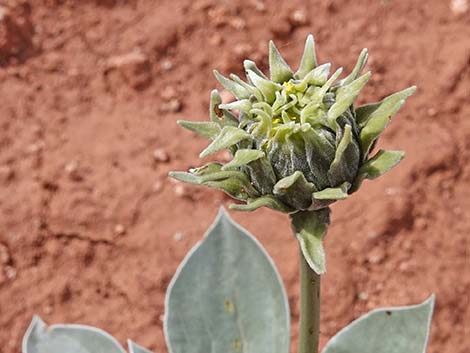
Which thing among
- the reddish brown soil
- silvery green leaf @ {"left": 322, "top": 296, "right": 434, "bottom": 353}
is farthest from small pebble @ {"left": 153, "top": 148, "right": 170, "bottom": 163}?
silvery green leaf @ {"left": 322, "top": 296, "right": 434, "bottom": 353}

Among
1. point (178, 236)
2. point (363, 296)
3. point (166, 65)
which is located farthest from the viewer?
point (166, 65)

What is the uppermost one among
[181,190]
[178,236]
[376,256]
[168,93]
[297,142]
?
[168,93]

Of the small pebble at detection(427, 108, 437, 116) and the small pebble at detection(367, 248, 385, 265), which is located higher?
the small pebble at detection(427, 108, 437, 116)

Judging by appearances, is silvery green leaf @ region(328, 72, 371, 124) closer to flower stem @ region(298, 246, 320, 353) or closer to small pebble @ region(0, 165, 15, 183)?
flower stem @ region(298, 246, 320, 353)

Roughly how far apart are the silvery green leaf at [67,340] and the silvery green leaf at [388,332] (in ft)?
1.56

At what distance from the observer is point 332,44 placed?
301 cm

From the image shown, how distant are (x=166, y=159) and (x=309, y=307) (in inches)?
52.0

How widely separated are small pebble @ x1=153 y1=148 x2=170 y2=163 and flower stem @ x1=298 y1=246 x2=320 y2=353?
4.12ft

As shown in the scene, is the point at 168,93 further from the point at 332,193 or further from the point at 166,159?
the point at 332,193

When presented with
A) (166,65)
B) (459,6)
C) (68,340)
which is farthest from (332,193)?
(459,6)

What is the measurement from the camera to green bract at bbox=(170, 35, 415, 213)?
1.26 meters

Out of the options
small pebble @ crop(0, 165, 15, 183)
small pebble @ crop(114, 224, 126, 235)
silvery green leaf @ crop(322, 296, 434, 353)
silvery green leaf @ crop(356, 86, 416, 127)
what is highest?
silvery green leaf @ crop(356, 86, 416, 127)

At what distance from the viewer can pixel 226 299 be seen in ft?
5.91

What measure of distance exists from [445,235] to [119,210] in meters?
1.02
